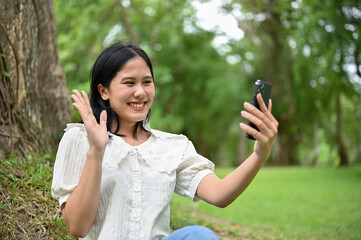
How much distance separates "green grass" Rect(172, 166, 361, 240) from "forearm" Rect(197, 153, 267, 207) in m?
2.45

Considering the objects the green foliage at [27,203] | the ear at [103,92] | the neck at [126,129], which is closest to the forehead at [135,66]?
the ear at [103,92]

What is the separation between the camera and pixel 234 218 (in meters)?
6.39

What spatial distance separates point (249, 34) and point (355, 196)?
434 inches

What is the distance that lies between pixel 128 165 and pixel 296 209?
5752 mm

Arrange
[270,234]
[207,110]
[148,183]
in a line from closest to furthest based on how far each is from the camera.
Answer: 1. [148,183]
2. [270,234]
3. [207,110]

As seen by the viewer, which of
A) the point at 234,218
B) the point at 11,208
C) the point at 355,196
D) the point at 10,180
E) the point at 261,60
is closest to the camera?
the point at 11,208

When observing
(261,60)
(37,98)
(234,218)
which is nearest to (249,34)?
(261,60)

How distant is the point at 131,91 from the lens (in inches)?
87.3

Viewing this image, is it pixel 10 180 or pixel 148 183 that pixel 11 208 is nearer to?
pixel 10 180

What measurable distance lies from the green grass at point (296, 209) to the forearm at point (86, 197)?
8.94 ft

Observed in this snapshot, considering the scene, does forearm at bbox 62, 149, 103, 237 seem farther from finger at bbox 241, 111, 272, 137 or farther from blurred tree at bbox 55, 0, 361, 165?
blurred tree at bbox 55, 0, 361, 165

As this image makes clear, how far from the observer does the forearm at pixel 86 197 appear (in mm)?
1896

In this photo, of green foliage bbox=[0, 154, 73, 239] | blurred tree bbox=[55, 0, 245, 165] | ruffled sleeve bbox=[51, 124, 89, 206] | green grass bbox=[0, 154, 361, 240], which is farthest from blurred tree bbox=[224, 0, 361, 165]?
ruffled sleeve bbox=[51, 124, 89, 206]

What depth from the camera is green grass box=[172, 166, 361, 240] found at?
18.1 feet
